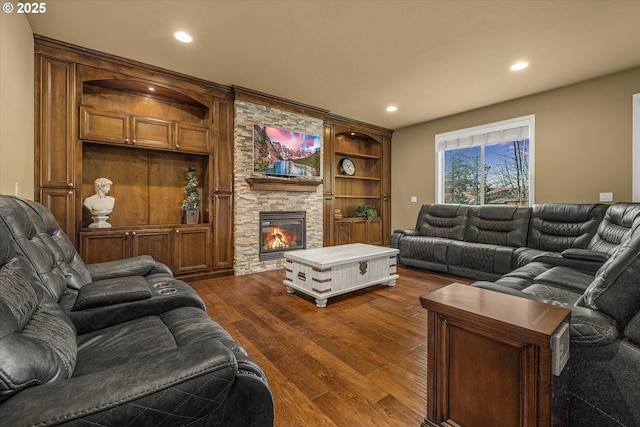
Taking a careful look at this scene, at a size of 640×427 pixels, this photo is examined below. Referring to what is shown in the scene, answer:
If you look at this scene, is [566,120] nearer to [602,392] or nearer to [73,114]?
[602,392]

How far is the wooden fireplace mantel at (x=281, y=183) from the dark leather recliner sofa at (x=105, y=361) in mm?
2890

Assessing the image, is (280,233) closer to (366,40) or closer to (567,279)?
(366,40)

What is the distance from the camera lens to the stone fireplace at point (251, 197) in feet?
13.8

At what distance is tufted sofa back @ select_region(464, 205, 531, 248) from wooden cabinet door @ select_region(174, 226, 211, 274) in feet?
12.7

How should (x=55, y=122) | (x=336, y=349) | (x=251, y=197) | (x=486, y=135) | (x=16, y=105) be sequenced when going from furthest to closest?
(x=486, y=135) → (x=251, y=197) → (x=55, y=122) → (x=16, y=105) → (x=336, y=349)

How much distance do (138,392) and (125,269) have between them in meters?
1.72

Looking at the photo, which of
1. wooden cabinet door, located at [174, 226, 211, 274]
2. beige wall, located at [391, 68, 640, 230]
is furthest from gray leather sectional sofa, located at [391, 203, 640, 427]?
wooden cabinet door, located at [174, 226, 211, 274]

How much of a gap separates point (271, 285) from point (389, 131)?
4.62 meters

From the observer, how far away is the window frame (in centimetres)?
446

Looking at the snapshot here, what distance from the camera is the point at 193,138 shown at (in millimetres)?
3896

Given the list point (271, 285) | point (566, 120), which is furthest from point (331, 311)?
point (566, 120)

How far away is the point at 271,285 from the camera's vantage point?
3.66 metres

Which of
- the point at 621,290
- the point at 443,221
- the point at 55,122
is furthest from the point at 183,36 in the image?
the point at 443,221

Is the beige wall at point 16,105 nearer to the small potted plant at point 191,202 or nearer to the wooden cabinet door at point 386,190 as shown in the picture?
the small potted plant at point 191,202
